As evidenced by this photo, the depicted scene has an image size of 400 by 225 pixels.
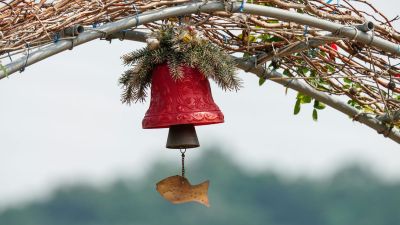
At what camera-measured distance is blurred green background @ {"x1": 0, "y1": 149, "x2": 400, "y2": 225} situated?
2100 centimetres

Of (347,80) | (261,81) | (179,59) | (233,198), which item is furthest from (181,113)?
(233,198)

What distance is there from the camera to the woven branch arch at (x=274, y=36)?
4262 mm

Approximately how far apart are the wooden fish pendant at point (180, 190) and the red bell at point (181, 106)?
123 millimetres

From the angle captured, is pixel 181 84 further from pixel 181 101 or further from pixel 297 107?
pixel 297 107

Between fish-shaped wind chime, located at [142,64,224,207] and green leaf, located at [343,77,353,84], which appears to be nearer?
fish-shaped wind chime, located at [142,64,224,207]

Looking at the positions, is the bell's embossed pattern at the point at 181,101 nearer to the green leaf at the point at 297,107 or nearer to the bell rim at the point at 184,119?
the bell rim at the point at 184,119

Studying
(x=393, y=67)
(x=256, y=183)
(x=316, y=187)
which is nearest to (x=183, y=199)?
(x=393, y=67)

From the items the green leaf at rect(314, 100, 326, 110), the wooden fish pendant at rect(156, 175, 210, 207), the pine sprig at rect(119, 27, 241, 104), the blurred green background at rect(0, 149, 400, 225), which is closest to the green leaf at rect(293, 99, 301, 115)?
the green leaf at rect(314, 100, 326, 110)

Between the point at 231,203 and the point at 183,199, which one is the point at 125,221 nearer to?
the point at 231,203

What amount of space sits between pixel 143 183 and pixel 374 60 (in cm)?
1907

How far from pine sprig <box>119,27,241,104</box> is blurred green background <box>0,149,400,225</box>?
591 inches

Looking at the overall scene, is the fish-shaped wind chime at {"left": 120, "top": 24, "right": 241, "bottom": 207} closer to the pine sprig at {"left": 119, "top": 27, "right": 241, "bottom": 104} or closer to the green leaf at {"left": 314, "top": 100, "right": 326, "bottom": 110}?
the pine sprig at {"left": 119, "top": 27, "right": 241, "bottom": 104}

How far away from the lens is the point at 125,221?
1110 inches

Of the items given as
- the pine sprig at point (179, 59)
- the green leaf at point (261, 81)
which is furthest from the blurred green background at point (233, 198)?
the pine sprig at point (179, 59)
